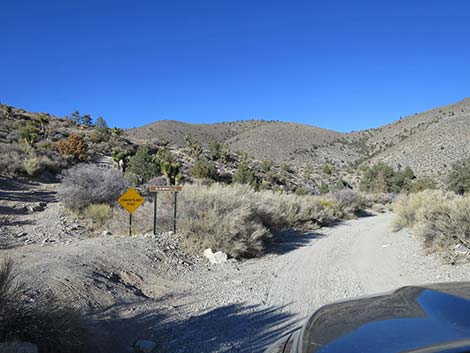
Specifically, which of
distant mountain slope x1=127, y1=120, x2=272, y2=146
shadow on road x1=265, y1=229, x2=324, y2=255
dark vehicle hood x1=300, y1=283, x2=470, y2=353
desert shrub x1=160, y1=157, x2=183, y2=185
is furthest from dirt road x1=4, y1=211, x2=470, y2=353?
distant mountain slope x1=127, y1=120, x2=272, y2=146

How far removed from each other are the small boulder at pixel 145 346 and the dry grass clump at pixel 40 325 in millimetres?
641

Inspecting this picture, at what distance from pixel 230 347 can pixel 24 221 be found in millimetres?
10363

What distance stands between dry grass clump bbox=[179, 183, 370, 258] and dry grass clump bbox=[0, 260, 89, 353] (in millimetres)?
5867

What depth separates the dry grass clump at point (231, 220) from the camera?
10586mm

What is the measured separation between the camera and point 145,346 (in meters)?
4.76

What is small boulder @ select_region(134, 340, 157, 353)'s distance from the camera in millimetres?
4741

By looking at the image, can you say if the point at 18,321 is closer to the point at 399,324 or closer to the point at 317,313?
the point at 317,313

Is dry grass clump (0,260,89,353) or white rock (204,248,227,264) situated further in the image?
white rock (204,248,227,264)

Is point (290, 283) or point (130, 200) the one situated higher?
point (130, 200)

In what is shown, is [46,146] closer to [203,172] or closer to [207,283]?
[203,172]

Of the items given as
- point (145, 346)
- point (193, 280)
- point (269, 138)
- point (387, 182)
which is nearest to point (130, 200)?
point (193, 280)

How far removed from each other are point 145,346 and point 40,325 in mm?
1284

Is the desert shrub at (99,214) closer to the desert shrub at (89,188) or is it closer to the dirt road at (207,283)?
the desert shrub at (89,188)

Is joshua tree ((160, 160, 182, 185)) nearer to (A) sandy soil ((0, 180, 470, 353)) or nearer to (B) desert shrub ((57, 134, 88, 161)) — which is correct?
(A) sandy soil ((0, 180, 470, 353))
